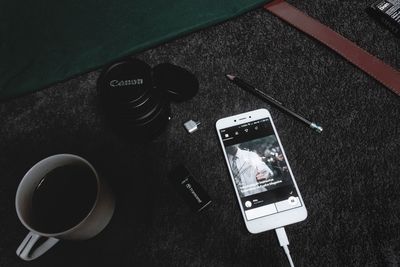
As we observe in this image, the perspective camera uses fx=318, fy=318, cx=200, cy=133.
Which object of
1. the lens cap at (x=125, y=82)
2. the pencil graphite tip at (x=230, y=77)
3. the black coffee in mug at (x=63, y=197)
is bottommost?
the black coffee in mug at (x=63, y=197)

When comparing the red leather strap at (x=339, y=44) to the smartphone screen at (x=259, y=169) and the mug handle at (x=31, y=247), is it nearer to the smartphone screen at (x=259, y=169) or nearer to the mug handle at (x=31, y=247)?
the smartphone screen at (x=259, y=169)

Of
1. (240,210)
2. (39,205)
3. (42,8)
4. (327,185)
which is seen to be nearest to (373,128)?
(327,185)

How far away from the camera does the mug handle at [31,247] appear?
1.39 feet

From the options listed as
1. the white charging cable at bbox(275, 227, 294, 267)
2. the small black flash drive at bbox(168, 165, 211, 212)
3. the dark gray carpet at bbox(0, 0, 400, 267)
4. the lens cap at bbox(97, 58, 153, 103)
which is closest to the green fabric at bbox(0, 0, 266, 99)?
the dark gray carpet at bbox(0, 0, 400, 267)

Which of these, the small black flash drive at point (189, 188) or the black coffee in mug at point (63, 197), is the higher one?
the black coffee in mug at point (63, 197)

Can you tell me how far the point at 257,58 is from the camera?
22.2 inches

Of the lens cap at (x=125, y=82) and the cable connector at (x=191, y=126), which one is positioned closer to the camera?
the lens cap at (x=125, y=82)

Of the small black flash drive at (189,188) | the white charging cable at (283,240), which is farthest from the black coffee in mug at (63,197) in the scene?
the white charging cable at (283,240)

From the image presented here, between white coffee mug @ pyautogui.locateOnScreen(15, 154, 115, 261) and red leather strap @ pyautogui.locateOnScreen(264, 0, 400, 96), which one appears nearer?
white coffee mug @ pyautogui.locateOnScreen(15, 154, 115, 261)

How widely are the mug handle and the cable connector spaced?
0.26 m

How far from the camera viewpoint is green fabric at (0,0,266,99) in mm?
559

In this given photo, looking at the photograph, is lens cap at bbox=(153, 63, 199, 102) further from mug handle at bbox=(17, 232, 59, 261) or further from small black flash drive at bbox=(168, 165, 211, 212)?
mug handle at bbox=(17, 232, 59, 261)

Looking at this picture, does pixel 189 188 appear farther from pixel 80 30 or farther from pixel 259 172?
pixel 80 30

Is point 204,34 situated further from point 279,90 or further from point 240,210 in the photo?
point 240,210
